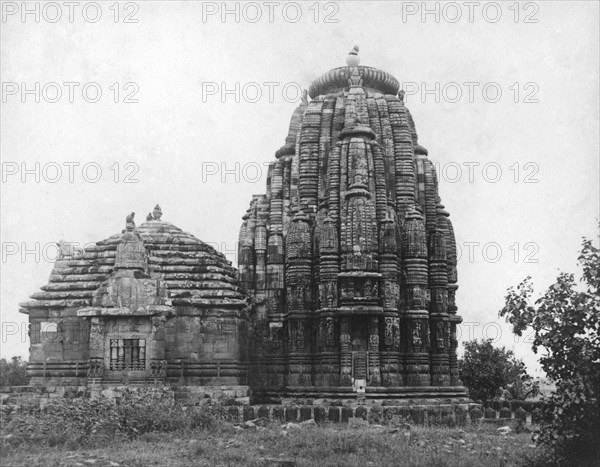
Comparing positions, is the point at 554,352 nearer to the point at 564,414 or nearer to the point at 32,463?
the point at 564,414

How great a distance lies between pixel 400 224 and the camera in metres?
30.0

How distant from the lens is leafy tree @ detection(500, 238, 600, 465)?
16266 mm

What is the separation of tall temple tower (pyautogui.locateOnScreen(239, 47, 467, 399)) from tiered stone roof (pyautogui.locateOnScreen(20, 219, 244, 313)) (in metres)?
2.20

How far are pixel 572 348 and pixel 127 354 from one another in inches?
563

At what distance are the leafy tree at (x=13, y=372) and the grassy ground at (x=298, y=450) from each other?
24487 mm

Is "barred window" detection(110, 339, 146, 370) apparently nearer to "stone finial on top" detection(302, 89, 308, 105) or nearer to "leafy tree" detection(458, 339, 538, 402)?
"stone finial on top" detection(302, 89, 308, 105)

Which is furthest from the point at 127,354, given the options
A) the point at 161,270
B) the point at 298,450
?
the point at 298,450

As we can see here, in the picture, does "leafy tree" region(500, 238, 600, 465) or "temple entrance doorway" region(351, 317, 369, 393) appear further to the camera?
"temple entrance doorway" region(351, 317, 369, 393)

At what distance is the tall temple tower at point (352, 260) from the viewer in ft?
90.2

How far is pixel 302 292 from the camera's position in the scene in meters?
28.8

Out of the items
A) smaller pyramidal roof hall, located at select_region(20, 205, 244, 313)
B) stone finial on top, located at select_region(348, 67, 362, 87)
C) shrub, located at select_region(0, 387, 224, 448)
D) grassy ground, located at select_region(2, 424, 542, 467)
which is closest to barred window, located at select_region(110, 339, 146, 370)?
smaller pyramidal roof hall, located at select_region(20, 205, 244, 313)

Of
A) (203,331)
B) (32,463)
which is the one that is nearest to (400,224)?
(203,331)

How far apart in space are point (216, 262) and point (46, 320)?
19.3ft

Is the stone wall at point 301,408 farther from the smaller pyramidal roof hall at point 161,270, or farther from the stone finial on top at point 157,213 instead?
the stone finial on top at point 157,213
